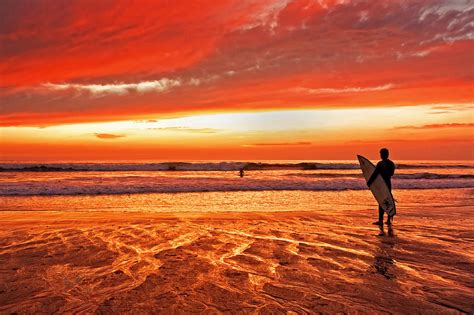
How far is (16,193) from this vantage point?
22.1 m

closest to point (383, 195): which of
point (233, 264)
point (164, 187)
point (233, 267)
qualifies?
point (233, 264)

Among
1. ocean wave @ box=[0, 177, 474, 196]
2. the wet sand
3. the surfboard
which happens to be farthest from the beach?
ocean wave @ box=[0, 177, 474, 196]

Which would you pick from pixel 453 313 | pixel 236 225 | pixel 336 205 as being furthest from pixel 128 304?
pixel 336 205

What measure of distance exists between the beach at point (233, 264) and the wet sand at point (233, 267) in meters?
0.02

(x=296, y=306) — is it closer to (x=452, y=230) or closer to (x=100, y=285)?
(x=100, y=285)

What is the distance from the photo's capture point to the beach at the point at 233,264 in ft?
16.5

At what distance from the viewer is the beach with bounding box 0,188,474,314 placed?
503 cm

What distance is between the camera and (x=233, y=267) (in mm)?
6824

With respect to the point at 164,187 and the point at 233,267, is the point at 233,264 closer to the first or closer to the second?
the point at 233,267

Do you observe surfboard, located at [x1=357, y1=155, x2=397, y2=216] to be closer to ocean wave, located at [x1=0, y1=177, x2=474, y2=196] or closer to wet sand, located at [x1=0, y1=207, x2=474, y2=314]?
wet sand, located at [x1=0, y1=207, x2=474, y2=314]

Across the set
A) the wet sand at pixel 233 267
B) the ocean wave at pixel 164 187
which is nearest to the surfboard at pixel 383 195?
the wet sand at pixel 233 267

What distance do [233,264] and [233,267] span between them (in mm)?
223

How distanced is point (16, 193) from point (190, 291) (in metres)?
20.8

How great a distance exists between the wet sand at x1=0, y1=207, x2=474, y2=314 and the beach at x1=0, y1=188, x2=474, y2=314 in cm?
2
